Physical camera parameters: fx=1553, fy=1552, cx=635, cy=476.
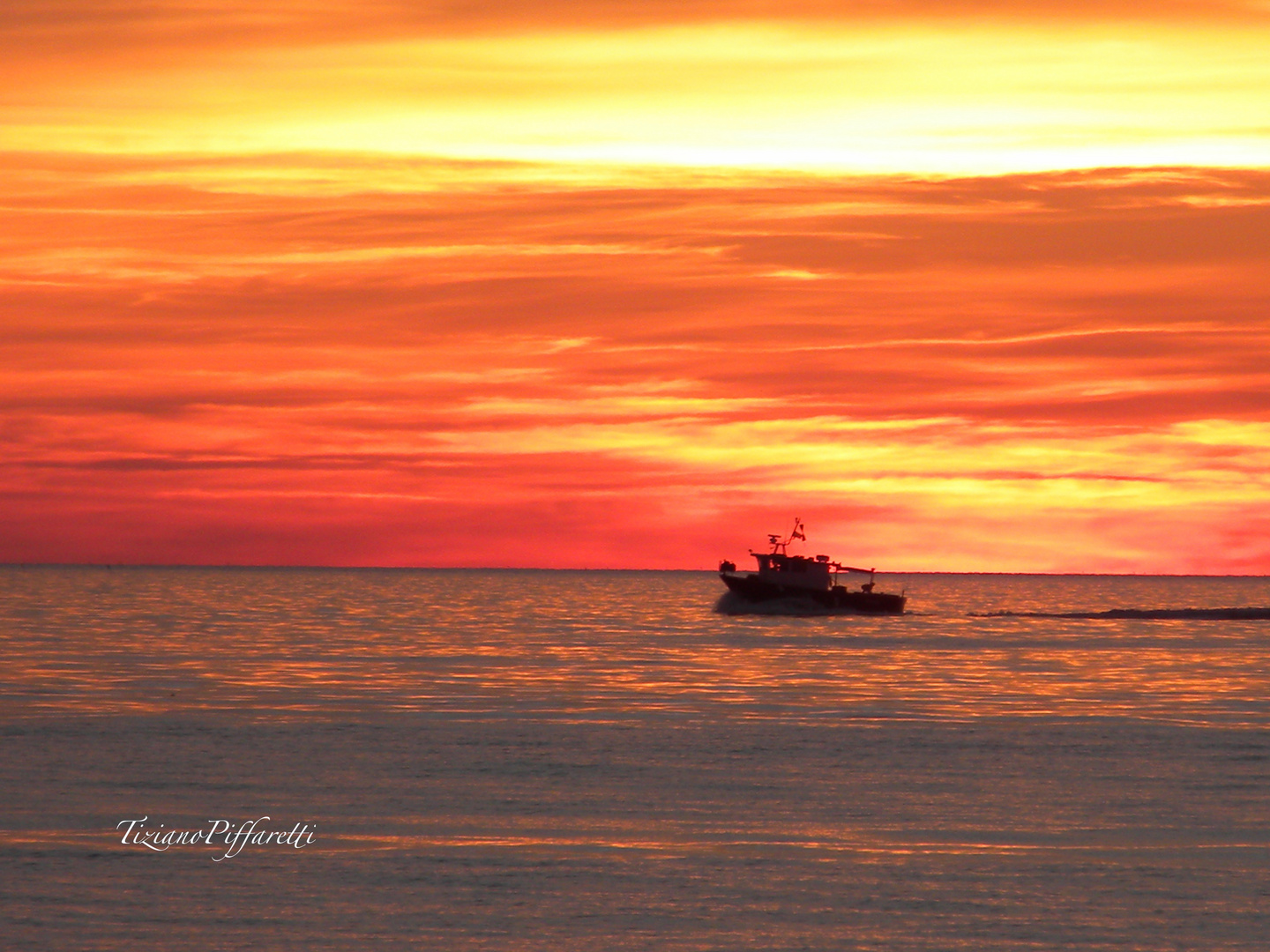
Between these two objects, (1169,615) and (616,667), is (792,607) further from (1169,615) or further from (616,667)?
(616,667)

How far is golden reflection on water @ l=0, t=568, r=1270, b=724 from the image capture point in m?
59.8

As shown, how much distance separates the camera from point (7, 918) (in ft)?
79.2

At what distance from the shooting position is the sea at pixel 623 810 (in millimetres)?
24438

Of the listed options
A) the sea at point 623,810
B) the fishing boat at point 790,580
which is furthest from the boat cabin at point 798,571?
the sea at point 623,810

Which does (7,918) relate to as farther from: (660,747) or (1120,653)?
(1120,653)

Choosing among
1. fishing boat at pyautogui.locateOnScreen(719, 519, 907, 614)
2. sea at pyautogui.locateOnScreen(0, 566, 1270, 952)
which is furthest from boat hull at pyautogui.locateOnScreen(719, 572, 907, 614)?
sea at pyautogui.locateOnScreen(0, 566, 1270, 952)

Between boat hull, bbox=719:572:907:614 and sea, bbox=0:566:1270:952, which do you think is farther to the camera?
boat hull, bbox=719:572:907:614

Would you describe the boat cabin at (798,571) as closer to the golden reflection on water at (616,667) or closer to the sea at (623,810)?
the golden reflection on water at (616,667)

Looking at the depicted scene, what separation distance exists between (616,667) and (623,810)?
153 feet

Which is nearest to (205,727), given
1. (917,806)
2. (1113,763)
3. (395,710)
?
(395,710)

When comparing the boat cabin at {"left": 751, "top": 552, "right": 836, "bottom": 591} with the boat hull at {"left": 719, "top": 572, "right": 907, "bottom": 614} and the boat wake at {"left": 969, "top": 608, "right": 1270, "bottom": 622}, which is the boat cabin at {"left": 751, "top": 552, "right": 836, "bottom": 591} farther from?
the boat wake at {"left": 969, "top": 608, "right": 1270, "bottom": 622}

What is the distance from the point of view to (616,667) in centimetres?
8106

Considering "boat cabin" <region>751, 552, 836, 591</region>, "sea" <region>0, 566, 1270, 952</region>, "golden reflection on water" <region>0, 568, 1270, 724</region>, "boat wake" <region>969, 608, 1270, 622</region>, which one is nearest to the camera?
"sea" <region>0, 566, 1270, 952</region>

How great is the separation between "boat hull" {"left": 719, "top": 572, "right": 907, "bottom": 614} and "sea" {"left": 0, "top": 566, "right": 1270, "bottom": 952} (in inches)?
2958
